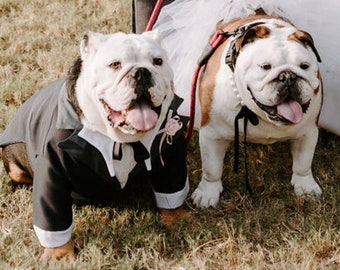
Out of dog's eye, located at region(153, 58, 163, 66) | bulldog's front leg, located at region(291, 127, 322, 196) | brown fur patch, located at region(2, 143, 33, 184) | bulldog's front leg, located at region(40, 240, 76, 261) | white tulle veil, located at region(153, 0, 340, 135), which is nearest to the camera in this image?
dog's eye, located at region(153, 58, 163, 66)

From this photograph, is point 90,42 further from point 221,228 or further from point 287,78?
point 221,228

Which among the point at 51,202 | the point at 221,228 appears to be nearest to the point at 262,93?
the point at 221,228

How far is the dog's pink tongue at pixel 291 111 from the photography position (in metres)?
2.50

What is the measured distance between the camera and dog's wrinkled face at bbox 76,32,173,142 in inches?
87.6

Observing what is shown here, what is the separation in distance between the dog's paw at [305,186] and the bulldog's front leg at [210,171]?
371 mm

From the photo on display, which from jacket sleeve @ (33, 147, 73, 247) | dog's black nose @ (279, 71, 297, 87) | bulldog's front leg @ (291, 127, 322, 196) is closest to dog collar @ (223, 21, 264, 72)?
dog's black nose @ (279, 71, 297, 87)

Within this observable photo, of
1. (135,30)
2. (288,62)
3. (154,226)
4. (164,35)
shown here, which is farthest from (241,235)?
(135,30)

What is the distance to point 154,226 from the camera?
2797mm

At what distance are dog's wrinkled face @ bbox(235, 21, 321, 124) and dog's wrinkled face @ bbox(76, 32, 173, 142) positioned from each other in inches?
14.3

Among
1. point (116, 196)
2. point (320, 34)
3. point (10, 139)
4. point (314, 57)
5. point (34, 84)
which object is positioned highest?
point (314, 57)

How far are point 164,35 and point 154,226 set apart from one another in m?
1.11

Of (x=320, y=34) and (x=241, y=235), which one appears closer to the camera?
(x=241, y=235)

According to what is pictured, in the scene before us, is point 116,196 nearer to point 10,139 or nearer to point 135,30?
point 10,139

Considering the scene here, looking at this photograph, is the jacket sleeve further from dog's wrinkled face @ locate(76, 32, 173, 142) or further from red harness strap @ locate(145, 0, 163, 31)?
red harness strap @ locate(145, 0, 163, 31)
